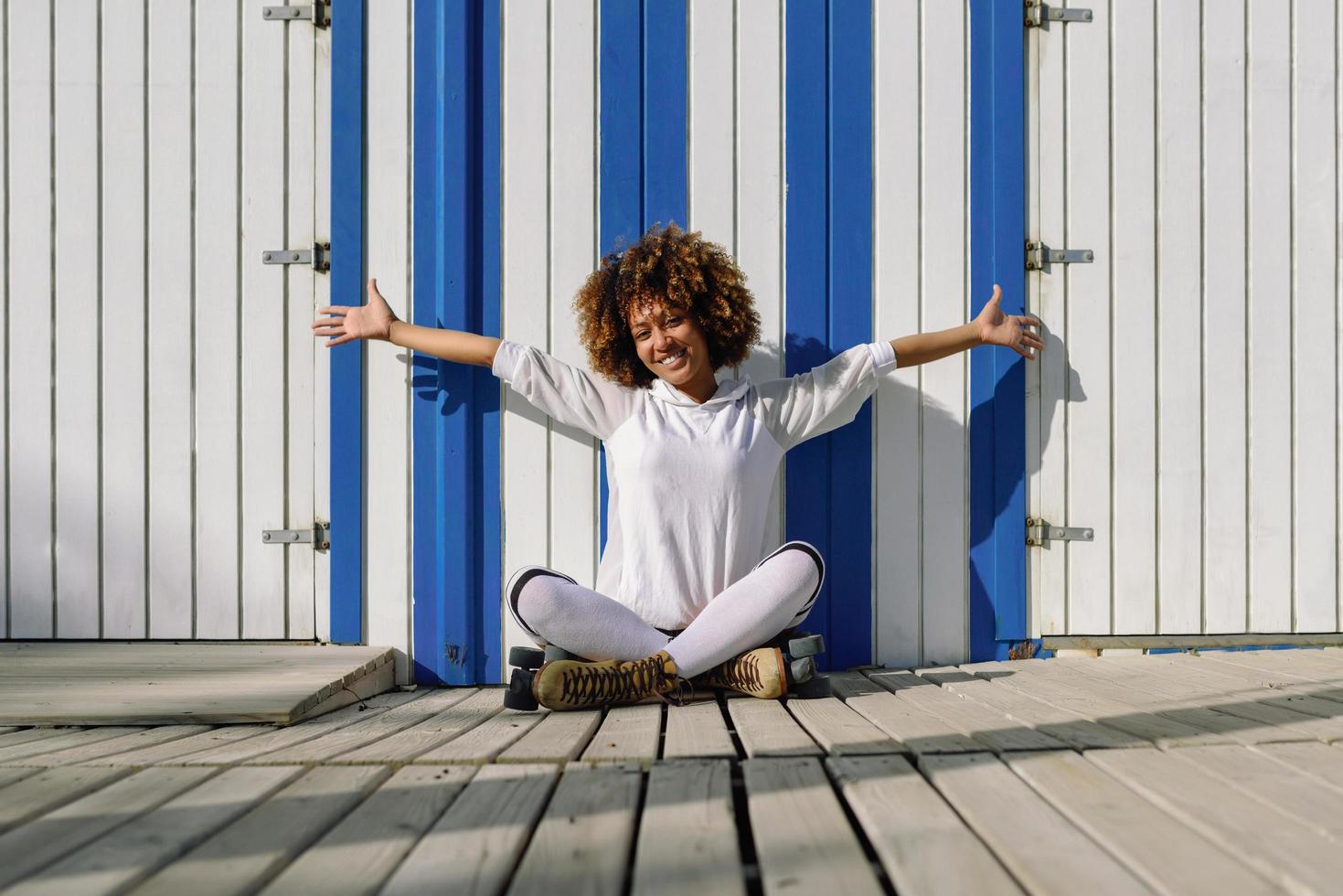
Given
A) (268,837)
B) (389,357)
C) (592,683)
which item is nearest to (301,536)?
(389,357)

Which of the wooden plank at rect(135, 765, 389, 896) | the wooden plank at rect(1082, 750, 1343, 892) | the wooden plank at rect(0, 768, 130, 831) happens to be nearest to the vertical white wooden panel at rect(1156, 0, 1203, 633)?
the wooden plank at rect(1082, 750, 1343, 892)

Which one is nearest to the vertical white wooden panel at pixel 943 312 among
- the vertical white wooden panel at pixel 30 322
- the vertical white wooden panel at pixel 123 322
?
the vertical white wooden panel at pixel 123 322

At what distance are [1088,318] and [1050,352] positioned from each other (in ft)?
0.51

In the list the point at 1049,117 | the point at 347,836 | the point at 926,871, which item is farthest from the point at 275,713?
the point at 1049,117

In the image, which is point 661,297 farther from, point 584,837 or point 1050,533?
point 584,837

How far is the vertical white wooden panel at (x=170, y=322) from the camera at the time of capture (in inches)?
107

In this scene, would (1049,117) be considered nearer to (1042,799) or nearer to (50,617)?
(1042,799)

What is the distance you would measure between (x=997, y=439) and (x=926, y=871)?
75.3 inches

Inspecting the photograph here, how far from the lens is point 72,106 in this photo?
2.75 meters

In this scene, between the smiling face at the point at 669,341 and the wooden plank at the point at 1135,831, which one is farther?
the smiling face at the point at 669,341

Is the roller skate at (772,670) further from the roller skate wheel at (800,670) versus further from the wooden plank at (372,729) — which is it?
the wooden plank at (372,729)

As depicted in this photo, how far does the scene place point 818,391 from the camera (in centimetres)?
251

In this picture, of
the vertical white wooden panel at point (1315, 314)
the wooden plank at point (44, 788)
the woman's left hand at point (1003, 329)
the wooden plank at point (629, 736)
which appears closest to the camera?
the wooden plank at point (44, 788)

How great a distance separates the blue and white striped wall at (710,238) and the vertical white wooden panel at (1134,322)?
0.32 meters
